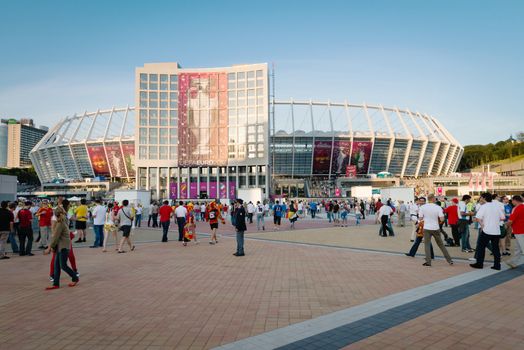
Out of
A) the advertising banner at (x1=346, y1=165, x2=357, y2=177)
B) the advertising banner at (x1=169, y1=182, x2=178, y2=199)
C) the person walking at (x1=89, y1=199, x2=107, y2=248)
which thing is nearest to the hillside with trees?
the advertising banner at (x1=346, y1=165, x2=357, y2=177)

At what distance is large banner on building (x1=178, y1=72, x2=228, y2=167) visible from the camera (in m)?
69.4

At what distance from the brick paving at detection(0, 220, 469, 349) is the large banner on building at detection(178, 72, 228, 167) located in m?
58.5

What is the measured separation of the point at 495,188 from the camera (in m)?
78.8

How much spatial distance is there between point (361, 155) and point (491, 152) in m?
71.5

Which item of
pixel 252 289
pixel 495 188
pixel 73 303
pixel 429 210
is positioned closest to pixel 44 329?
pixel 73 303

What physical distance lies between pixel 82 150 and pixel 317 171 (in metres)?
59.6

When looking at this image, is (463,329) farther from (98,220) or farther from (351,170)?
(351,170)

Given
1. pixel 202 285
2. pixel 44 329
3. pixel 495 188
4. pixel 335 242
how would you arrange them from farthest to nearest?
pixel 495 188, pixel 335 242, pixel 202 285, pixel 44 329

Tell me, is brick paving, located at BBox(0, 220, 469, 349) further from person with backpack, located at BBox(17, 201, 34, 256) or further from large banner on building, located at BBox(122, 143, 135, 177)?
large banner on building, located at BBox(122, 143, 135, 177)

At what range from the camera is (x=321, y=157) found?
83.6m

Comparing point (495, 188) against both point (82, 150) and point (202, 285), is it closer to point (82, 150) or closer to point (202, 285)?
point (202, 285)

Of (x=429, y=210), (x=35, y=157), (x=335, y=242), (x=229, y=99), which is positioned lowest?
(x=335, y=242)

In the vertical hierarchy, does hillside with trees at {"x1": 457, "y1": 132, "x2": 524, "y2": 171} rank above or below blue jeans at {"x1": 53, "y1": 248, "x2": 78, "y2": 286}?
above

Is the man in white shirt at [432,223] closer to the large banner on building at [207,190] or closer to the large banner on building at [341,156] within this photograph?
the large banner on building at [207,190]
